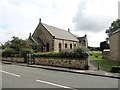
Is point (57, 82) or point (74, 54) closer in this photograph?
point (57, 82)

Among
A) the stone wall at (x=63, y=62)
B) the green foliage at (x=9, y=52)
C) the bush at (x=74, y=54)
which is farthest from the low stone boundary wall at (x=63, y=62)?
the green foliage at (x=9, y=52)

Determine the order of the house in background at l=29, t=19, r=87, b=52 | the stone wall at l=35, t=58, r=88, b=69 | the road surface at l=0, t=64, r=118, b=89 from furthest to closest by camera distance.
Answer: the house in background at l=29, t=19, r=87, b=52, the stone wall at l=35, t=58, r=88, b=69, the road surface at l=0, t=64, r=118, b=89

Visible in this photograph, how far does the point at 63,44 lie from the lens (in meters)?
58.8

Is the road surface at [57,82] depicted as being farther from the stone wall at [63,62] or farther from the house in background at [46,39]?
the house in background at [46,39]

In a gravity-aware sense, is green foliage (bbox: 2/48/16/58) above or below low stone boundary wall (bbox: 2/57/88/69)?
above

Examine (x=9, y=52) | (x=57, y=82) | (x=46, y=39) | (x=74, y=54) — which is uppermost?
(x=46, y=39)

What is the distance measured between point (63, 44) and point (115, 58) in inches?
756

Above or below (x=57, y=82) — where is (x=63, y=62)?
above

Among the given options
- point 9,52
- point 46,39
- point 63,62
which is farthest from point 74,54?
point 46,39

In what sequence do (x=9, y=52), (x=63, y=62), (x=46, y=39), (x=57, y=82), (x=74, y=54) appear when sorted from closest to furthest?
(x=57, y=82) < (x=74, y=54) < (x=63, y=62) < (x=9, y=52) < (x=46, y=39)

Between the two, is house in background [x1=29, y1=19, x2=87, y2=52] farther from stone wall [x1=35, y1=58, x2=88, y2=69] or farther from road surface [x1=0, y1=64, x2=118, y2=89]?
road surface [x1=0, y1=64, x2=118, y2=89]

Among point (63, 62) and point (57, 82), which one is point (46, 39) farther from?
point (57, 82)

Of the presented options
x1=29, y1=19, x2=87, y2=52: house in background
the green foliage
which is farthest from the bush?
x1=29, y1=19, x2=87, y2=52: house in background

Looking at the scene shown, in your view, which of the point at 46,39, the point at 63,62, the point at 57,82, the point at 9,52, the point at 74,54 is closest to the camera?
the point at 57,82
